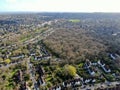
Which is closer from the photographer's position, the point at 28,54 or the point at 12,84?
the point at 12,84

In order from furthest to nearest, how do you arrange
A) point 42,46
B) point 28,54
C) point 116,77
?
point 42,46 → point 28,54 → point 116,77

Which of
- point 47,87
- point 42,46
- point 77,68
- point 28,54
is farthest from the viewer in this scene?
point 42,46

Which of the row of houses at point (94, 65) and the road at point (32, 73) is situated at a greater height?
the row of houses at point (94, 65)

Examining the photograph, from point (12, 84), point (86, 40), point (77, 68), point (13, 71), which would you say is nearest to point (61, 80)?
point (77, 68)

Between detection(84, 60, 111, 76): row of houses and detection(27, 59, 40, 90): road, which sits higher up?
detection(84, 60, 111, 76): row of houses

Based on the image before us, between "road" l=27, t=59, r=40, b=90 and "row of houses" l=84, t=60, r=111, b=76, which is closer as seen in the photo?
"road" l=27, t=59, r=40, b=90

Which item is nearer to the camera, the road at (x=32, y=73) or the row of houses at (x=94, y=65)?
the road at (x=32, y=73)

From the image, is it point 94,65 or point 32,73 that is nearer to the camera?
point 32,73

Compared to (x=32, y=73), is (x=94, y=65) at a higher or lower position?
higher

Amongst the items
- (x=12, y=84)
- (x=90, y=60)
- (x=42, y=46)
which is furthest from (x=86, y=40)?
(x=12, y=84)

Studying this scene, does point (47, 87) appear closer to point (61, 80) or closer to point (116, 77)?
point (61, 80)
